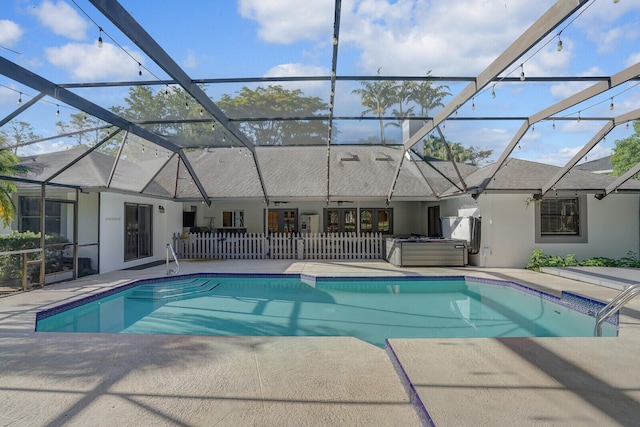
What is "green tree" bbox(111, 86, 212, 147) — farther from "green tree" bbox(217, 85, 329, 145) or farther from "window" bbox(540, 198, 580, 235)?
"window" bbox(540, 198, 580, 235)

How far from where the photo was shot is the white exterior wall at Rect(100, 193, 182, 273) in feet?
35.7

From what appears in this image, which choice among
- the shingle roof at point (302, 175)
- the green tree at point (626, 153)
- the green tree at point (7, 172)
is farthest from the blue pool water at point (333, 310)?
the green tree at point (626, 153)

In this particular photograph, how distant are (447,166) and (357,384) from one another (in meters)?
10.7

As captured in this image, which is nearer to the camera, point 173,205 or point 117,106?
point 117,106

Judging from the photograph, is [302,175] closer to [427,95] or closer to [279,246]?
[279,246]

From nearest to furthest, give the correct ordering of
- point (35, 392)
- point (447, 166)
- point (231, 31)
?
1. point (35, 392)
2. point (231, 31)
3. point (447, 166)

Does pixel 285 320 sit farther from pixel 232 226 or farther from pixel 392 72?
pixel 232 226

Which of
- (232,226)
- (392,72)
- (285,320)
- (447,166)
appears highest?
(392,72)

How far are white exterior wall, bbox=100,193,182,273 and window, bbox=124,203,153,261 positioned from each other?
0.56ft

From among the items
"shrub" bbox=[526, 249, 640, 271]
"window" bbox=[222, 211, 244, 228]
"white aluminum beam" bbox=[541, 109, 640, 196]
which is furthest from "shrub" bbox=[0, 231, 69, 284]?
"white aluminum beam" bbox=[541, 109, 640, 196]

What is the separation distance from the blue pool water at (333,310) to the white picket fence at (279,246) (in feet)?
12.6

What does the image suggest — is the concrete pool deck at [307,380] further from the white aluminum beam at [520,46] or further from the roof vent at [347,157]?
the roof vent at [347,157]

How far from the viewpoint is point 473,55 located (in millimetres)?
6855

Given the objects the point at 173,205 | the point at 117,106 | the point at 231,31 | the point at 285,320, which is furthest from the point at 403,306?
A: the point at 173,205
